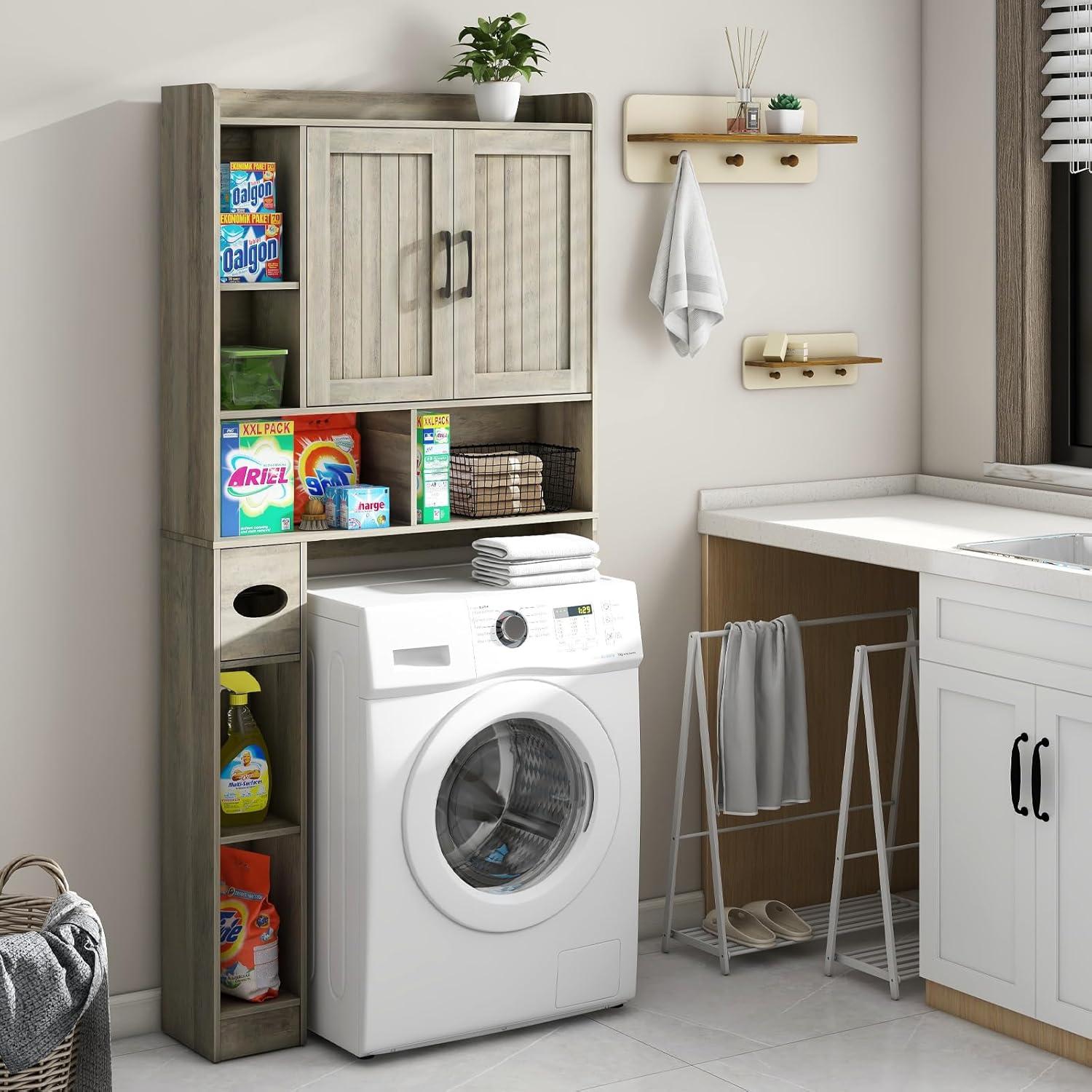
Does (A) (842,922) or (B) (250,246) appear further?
(A) (842,922)

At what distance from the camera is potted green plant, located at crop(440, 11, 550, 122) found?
323 cm

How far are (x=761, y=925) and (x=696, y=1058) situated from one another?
625 millimetres

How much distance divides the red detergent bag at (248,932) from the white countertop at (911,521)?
4.16 ft

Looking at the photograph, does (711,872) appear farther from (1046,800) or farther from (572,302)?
(572,302)

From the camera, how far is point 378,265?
10.0 ft

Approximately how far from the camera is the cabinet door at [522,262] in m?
3.15

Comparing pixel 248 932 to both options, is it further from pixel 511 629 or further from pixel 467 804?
pixel 511 629

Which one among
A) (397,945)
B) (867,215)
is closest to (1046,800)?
(397,945)

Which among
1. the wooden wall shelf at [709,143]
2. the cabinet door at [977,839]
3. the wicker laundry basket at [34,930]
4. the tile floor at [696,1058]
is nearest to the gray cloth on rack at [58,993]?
the wicker laundry basket at [34,930]

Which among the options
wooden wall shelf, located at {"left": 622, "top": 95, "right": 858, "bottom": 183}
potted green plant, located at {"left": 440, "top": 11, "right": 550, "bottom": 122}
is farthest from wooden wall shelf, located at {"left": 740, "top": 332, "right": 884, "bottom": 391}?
potted green plant, located at {"left": 440, "top": 11, "right": 550, "bottom": 122}

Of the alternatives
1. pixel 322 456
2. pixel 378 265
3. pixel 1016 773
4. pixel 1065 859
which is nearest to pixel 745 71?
pixel 378 265

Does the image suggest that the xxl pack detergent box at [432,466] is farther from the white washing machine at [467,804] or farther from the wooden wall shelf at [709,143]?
the wooden wall shelf at [709,143]

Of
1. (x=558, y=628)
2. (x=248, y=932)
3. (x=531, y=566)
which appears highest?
(x=531, y=566)

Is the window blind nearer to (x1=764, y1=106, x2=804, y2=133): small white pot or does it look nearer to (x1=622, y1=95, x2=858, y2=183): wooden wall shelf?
(x1=622, y1=95, x2=858, y2=183): wooden wall shelf
